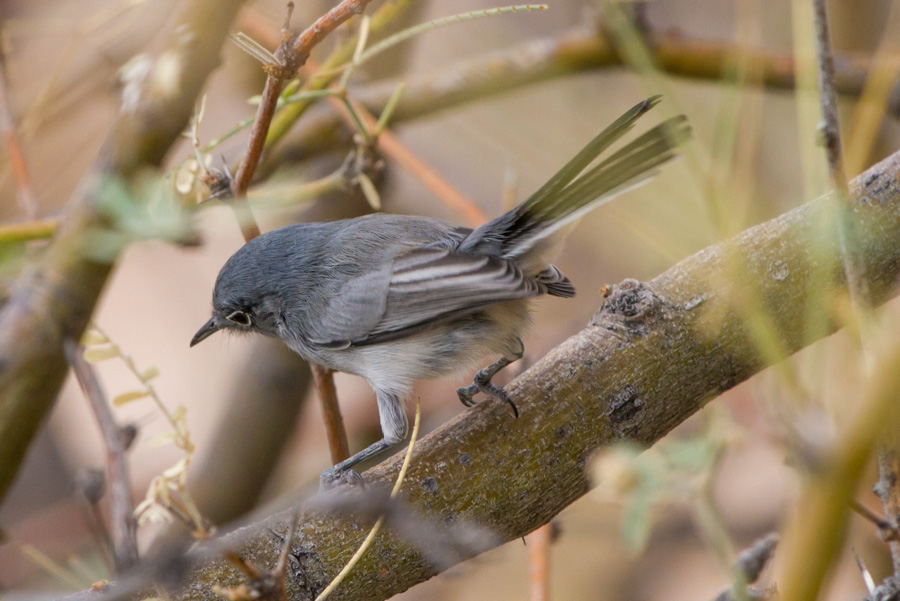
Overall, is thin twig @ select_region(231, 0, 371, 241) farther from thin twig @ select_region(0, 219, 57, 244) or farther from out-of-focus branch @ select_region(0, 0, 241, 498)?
thin twig @ select_region(0, 219, 57, 244)

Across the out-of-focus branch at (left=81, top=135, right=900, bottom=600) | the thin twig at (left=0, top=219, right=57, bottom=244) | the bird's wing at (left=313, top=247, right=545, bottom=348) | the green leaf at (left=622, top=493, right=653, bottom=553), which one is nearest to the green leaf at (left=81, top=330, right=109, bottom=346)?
the thin twig at (left=0, top=219, right=57, bottom=244)

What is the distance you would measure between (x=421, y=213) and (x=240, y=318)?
1635 mm

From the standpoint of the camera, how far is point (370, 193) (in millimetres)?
1532

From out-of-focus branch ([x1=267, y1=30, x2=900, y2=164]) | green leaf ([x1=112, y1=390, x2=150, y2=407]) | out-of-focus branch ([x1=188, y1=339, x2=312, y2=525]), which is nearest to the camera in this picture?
green leaf ([x1=112, y1=390, x2=150, y2=407])

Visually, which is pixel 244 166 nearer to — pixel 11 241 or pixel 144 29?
pixel 11 241

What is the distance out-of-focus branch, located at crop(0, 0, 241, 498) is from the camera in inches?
60.9

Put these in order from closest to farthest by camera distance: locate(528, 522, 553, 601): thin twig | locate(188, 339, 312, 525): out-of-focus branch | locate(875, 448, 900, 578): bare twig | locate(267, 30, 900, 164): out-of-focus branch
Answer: locate(875, 448, 900, 578): bare twig
locate(528, 522, 553, 601): thin twig
locate(267, 30, 900, 164): out-of-focus branch
locate(188, 339, 312, 525): out-of-focus branch

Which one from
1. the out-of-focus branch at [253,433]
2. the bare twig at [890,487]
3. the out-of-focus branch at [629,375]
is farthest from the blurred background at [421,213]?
the bare twig at [890,487]

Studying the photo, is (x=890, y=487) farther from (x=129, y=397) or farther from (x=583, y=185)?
(x=129, y=397)

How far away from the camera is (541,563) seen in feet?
4.77

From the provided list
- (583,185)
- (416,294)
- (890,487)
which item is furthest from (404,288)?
(890,487)

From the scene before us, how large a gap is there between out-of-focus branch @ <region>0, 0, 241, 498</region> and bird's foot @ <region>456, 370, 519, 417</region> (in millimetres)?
826

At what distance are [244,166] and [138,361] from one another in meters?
2.76

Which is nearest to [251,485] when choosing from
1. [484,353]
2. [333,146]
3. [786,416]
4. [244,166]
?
[333,146]
